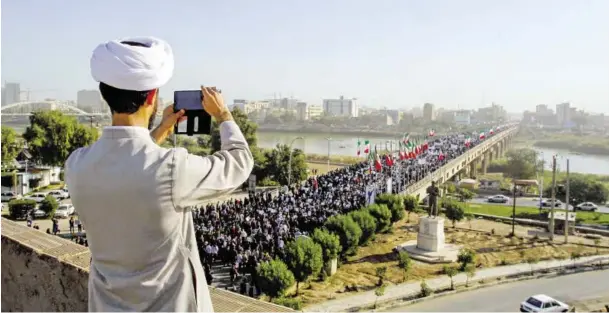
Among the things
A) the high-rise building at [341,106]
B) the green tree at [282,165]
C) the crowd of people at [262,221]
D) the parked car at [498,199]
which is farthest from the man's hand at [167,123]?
the high-rise building at [341,106]

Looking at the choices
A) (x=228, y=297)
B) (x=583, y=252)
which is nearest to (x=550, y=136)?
(x=583, y=252)

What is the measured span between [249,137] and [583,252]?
1717 cm

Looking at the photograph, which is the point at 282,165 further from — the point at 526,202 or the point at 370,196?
the point at 526,202

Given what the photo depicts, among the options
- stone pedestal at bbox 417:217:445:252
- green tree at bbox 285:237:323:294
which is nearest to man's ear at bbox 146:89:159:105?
green tree at bbox 285:237:323:294

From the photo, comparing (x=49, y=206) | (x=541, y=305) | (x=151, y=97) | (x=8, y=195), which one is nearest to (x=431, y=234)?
(x=541, y=305)

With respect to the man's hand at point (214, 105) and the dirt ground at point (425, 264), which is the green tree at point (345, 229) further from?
the man's hand at point (214, 105)

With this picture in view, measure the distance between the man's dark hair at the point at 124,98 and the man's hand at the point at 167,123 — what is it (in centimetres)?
18

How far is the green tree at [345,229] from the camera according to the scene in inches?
595

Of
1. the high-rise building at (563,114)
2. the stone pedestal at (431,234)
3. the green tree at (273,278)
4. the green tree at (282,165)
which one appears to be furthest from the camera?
the high-rise building at (563,114)

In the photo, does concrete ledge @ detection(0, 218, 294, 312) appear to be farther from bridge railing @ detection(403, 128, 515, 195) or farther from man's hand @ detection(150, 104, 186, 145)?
bridge railing @ detection(403, 128, 515, 195)

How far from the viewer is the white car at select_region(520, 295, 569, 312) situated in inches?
477

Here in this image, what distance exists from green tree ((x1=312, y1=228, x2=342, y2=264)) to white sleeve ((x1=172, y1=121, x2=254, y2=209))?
40.5ft

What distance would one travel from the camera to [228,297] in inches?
109

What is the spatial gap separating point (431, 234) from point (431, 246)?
0.35m
